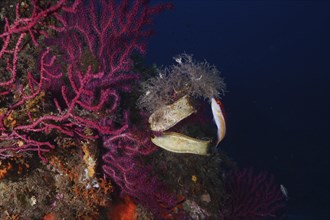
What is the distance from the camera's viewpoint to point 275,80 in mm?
33625

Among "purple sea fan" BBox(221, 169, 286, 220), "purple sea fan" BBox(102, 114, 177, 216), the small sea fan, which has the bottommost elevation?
"purple sea fan" BBox(221, 169, 286, 220)

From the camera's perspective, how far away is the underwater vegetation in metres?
3.32

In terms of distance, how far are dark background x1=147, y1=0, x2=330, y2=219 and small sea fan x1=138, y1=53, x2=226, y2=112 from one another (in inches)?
231

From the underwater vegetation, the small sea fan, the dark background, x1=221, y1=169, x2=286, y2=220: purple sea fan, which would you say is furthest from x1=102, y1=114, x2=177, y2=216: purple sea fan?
the dark background

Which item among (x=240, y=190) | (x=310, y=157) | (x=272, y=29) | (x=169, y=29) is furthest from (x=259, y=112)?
(x=169, y=29)

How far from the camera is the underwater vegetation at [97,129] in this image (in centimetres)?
332

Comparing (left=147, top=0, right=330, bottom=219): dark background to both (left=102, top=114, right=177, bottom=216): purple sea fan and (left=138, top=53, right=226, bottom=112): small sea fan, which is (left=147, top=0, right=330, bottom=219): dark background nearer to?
(left=138, top=53, right=226, bottom=112): small sea fan

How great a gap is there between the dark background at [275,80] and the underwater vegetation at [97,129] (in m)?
5.76

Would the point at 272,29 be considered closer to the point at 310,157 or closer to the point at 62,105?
the point at 310,157

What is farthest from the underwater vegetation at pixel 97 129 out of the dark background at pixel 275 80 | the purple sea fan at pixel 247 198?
the dark background at pixel 275 80

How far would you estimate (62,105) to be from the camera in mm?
3848

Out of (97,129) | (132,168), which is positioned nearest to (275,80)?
(132,168)

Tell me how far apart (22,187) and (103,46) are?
2.08m

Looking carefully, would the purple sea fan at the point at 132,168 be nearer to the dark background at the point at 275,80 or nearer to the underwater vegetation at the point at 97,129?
the underwater vegetation at the point at 97,129
